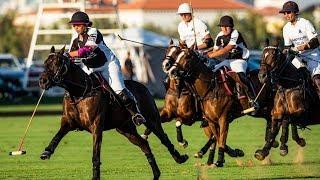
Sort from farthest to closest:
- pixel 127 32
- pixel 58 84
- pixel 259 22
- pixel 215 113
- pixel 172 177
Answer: pixel 259 22
pixel 127 32
pixel 215 113
pixel 172 177
pixel 58 84

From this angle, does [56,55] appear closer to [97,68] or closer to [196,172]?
[97,68]

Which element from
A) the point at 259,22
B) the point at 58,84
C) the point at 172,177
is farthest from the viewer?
the point at 259,22

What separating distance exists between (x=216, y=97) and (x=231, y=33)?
153 centimetres

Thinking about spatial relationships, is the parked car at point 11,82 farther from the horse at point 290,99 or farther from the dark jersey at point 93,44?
the dark jersey at point 93,44

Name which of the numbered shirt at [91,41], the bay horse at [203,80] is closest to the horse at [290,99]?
the bay horse at [203,80]

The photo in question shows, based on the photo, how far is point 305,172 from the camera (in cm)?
2141

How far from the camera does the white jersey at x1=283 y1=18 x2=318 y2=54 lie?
2306 centimetres

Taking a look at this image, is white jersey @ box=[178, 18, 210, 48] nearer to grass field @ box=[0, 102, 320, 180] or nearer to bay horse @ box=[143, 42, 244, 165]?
→ bay horse @ box=[143, 42, 244, 165]

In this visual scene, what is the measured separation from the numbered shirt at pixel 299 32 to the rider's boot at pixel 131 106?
4251mm

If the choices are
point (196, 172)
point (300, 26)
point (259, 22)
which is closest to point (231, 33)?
point (300, 26)

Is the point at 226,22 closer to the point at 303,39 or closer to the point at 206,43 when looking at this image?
the point at 206,43

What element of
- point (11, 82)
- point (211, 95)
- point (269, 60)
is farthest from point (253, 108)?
point (11, 82)

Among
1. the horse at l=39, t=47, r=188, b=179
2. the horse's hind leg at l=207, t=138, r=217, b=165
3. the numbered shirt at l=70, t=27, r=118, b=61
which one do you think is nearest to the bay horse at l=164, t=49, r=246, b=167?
the horse's hind leg at l=207, t=138, r=217, b=165

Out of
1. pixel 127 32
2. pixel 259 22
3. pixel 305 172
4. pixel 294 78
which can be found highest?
→ pixel 294 78
